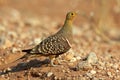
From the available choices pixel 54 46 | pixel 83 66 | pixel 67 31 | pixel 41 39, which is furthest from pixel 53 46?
pixel 41 39

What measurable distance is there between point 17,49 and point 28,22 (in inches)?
175

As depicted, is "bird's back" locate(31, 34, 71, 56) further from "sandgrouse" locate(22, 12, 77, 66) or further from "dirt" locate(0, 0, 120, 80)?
"dirt" locate(0, 0, 120, 80)

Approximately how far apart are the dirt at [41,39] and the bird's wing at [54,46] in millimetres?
269

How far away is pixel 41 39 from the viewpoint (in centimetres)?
1007

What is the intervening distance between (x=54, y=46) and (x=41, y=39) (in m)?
2.19

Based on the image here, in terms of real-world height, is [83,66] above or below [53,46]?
below

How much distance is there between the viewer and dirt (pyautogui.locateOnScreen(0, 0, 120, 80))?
7895mm

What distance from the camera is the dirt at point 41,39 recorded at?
789 centimetres

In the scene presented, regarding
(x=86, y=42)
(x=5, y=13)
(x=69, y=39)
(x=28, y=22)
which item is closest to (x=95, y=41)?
(x=86, y=42)

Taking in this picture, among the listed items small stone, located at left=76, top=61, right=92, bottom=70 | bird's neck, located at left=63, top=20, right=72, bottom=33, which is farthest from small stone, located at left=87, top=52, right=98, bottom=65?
bird's neck, located at left=63, top=20, right=72, bottom=33

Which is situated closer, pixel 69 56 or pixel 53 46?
pixel 53 46

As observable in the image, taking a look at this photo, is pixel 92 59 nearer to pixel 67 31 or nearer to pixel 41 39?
pixel 67 31

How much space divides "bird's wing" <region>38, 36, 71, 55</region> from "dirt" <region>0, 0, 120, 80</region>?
10.6 inches

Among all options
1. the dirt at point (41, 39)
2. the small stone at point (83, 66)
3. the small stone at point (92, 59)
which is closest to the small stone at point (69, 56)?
the dirt at point (41, 39)
